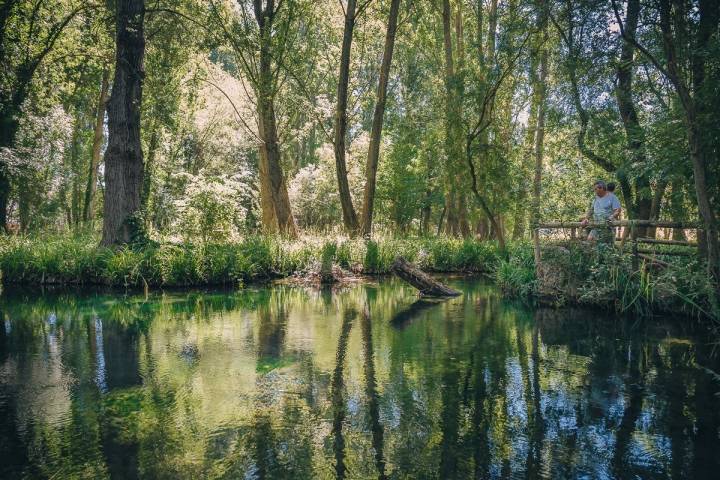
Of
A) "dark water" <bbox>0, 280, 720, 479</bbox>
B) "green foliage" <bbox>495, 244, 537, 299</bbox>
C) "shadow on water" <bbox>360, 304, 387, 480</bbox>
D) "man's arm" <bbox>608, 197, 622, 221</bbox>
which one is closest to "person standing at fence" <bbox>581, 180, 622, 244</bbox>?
"man's arm" <bbox>608, 197, 622, 221</bbox>

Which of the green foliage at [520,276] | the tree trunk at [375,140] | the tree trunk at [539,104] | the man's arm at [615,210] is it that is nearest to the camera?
the man's arm at [615,210]

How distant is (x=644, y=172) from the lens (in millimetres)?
9422

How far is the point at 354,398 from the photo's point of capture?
16.9ft

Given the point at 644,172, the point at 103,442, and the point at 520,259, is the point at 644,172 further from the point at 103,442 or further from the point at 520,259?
the point at 103,442

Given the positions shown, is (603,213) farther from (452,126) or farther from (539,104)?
(539,104)

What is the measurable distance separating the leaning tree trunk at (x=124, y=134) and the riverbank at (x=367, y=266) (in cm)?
91

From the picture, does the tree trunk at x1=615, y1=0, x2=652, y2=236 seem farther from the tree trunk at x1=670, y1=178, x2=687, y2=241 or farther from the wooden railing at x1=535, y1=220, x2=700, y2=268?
the wooden railing at x1=535, y1=220, x2=700, y2=268

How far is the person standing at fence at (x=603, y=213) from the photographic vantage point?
387 inches

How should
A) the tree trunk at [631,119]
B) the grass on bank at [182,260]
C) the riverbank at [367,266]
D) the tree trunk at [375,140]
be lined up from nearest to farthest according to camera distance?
the riverbank at [367,266], the tree trunk at [631,119], the grass on bank at [182,260], the tree trunk at [375,140]

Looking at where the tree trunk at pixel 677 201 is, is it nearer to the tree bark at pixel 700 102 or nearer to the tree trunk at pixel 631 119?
the tree trunk at pixel 631 119

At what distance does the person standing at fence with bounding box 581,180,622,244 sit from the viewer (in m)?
9.83

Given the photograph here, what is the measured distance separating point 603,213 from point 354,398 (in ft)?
22.6

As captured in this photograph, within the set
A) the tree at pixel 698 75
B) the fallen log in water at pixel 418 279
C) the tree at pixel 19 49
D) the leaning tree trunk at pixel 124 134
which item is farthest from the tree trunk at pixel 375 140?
the tree at pixel 698 75

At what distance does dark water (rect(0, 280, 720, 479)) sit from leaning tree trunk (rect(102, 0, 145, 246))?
4.93 m
